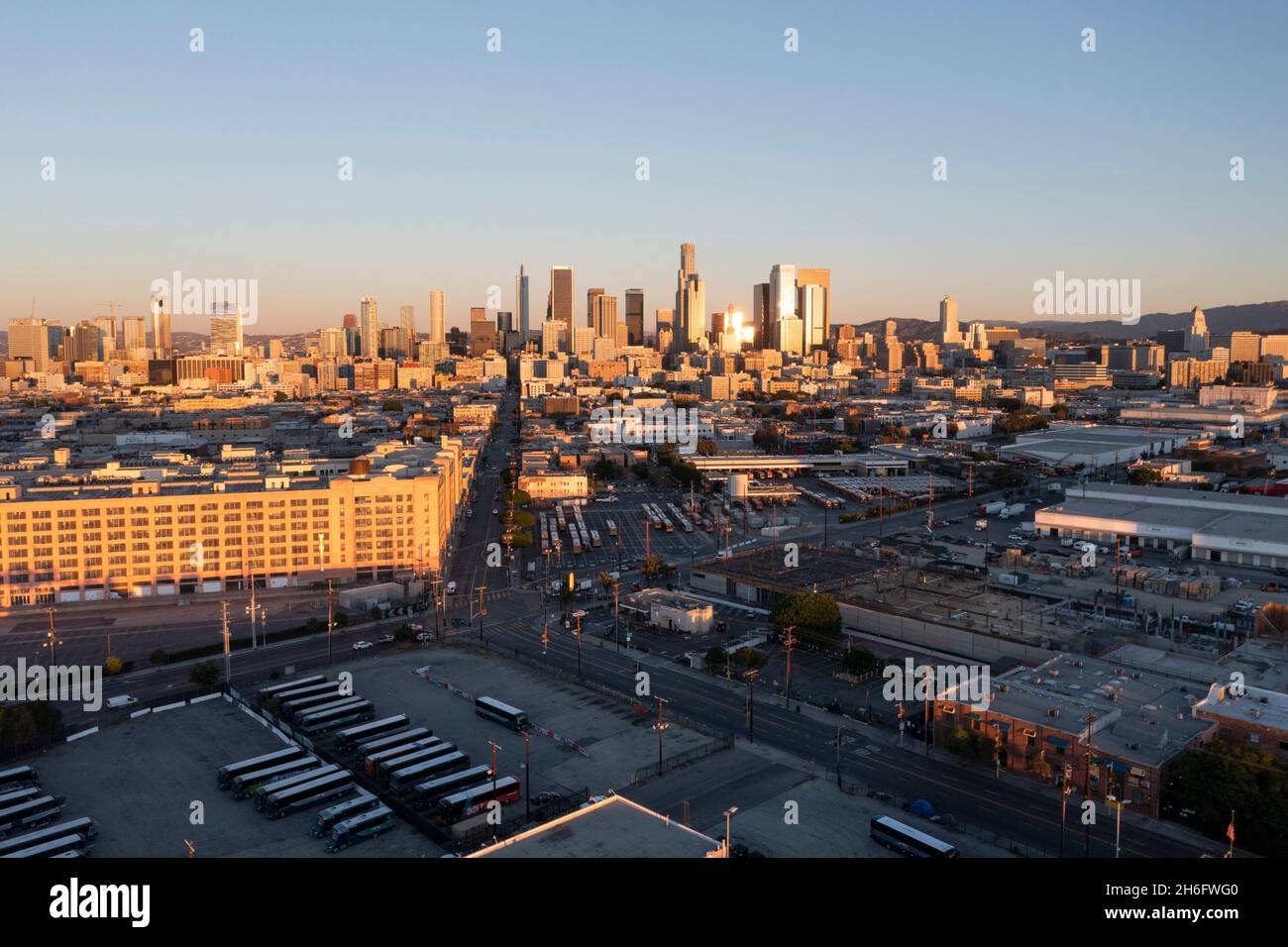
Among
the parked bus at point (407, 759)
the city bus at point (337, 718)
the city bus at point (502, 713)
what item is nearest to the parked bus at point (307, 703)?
the city bus at point (337, 718)

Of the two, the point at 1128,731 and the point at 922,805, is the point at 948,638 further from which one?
the point at 922,805

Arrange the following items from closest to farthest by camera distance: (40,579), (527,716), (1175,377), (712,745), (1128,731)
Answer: (1128,731) → (712,745) → (527,716) → (40,579) → (1175,377)

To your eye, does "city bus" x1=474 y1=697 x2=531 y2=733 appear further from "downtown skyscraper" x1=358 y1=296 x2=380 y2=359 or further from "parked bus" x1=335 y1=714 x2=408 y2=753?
"downtown skyscraper" x1=358 y1=296 x2=380 y2=359

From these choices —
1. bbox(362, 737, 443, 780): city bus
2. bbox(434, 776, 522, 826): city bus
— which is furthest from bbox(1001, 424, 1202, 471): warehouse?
bbox(434, 776, 522, 826): city bus

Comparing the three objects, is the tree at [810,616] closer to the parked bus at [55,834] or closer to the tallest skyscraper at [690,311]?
the parked bus at [55,834]

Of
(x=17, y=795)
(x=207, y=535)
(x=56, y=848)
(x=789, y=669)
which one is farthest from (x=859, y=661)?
(x=207, y=535)

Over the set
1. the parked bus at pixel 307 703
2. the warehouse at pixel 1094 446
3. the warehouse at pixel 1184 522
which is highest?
the warehouse at pixel 1094 446
